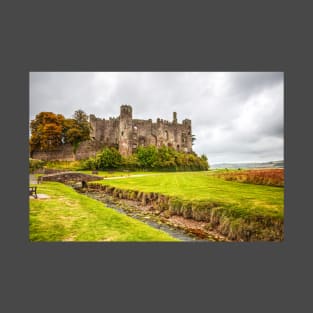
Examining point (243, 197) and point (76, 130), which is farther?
point (76, 130)

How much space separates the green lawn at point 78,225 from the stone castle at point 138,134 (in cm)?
965

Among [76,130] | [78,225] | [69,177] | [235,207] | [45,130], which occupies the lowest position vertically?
[78,225]

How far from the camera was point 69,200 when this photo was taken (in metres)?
5.45

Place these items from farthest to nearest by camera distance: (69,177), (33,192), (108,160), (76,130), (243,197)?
(108,160)
(76,130)
(69,177)
(33,192)
(243,197)

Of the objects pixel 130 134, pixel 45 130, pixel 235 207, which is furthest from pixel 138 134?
pixel 235 207

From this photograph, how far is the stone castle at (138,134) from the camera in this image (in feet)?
49.9

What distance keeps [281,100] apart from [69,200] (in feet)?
19.4

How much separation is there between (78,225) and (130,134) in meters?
13.7

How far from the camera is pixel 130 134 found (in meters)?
17.5

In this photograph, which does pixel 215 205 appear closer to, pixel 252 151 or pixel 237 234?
pixel 237 234

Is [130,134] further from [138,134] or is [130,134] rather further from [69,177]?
[69,177]

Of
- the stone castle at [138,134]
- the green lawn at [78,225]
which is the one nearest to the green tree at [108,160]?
the stone castle at [138,134]

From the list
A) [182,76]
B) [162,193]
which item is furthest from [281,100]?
[162,193]

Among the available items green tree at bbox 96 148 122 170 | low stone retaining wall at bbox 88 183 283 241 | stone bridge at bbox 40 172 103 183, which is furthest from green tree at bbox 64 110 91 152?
low stone retaining wall at bbox 88 183 283 241
